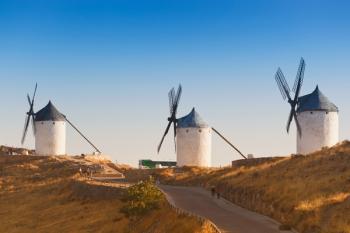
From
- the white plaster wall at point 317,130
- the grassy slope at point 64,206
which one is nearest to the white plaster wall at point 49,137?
the grassy slope at point 64,206

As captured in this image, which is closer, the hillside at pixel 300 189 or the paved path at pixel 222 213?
the hillside at pixel 300 189

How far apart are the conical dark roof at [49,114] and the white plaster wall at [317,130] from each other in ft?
131

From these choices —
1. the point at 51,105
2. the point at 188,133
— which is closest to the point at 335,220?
the point at 188,133

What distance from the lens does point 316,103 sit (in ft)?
193

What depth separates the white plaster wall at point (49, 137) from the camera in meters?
81.9

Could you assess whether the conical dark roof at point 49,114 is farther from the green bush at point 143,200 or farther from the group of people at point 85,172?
the green bush at point 143,200

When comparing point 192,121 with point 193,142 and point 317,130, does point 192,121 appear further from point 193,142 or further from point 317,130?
point 317,130

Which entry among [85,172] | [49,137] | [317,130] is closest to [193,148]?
[85,172]

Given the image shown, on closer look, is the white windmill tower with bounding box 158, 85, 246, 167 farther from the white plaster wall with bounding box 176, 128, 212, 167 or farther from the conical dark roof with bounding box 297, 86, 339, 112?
the conical dark roof with bounding box 297, 86, 339, 112

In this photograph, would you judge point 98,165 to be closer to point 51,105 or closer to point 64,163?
point 64,163

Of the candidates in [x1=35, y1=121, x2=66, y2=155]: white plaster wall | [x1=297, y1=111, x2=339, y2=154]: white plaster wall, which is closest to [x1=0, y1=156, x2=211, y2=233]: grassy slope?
[x1=35, y1=121, x2=66, y2=155]: white plaster wall

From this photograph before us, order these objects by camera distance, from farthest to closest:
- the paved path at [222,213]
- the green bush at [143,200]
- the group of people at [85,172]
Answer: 1. the group of people at [85,172]
2. the green bush at [143,200]
3. the paved path at [222,213]

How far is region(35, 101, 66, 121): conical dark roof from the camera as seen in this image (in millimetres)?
82012

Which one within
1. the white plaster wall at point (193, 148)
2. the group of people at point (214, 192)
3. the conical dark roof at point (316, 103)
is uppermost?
the conical dark roof at point (316, 103)
